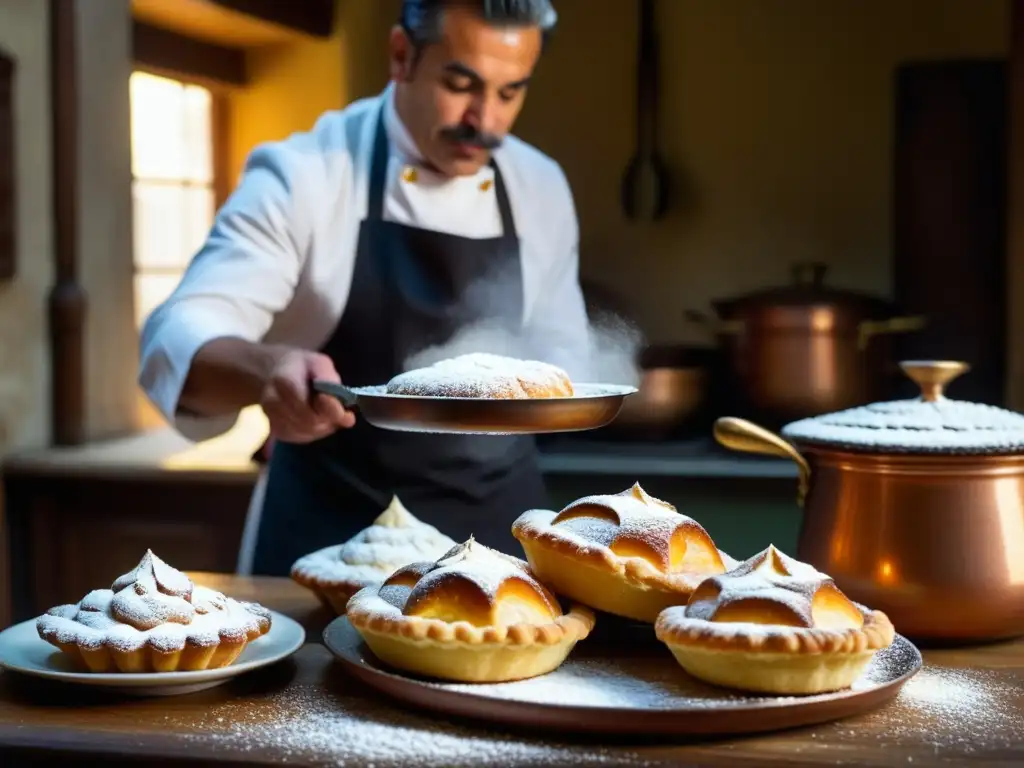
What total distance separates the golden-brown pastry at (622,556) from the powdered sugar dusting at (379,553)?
19 centimetres

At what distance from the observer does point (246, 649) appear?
1.13 metres

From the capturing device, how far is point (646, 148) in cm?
341

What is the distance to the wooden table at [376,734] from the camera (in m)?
0.92

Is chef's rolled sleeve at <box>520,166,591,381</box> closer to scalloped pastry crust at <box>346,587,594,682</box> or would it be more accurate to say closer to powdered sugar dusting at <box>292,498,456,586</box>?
powdered sugar dusting at <box>292,498,456,586</box>

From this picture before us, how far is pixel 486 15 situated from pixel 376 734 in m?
1.35

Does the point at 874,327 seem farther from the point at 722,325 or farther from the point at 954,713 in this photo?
the point at 954,713

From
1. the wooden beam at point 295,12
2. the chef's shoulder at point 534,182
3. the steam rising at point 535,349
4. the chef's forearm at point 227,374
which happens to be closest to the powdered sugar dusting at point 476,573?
the chef's forearm at point 227,374

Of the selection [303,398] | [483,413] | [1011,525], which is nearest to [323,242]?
[303,398]

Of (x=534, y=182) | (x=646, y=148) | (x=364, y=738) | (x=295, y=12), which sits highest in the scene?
(x=295, y=12)

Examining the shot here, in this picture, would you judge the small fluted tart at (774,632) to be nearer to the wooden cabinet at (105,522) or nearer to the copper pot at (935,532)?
the copper pot at (935,532)

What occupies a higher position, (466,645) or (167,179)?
(167,179)

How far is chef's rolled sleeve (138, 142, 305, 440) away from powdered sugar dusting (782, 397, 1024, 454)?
96cm

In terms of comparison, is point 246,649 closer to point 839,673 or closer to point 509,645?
point 509,645

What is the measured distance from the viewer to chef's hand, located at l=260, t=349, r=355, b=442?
1480 mm
